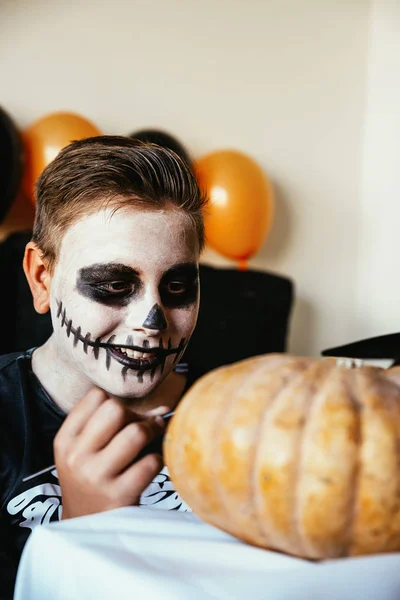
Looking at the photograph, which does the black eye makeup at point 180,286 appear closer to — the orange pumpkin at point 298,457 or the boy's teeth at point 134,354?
the boy's teeth at point 134,354

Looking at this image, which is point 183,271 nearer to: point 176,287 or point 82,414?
point 176,287

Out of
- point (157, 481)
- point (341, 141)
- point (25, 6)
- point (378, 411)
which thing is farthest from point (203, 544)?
point (341, 141)

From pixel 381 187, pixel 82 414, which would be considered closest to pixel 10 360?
pixel 82 414

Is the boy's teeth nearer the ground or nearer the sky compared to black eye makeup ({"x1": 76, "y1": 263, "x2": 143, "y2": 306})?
nearer the ground

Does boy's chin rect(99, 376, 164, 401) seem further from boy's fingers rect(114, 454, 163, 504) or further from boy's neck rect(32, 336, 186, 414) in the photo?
boy's fingers rect(114, 454, 163, 504)

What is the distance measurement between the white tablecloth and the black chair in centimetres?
100

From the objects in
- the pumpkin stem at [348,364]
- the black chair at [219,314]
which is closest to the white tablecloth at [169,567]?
the pumpkin stem at [348,364]

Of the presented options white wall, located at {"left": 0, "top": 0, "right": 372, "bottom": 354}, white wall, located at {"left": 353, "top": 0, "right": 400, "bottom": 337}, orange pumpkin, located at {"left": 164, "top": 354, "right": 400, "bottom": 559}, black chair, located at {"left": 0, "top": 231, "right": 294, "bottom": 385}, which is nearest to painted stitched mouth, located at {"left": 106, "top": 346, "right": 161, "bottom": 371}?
orange pumpkin, located at {"left": 164, "top": 354, "right": 400, "bottom": 559}

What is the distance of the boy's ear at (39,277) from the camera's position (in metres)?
0.86

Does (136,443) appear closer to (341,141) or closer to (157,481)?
(157,481)

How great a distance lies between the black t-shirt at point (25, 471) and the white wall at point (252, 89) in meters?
1.29

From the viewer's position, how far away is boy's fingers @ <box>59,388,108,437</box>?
57 centimetres

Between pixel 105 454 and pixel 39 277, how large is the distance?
39 centimetres

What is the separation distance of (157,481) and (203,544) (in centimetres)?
38
